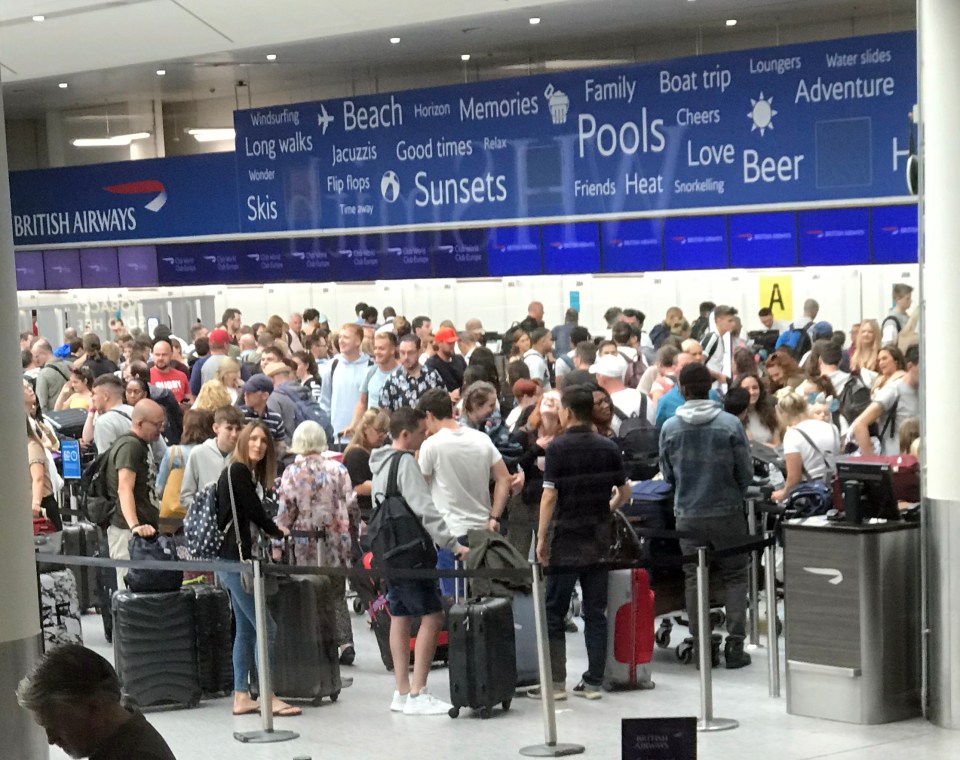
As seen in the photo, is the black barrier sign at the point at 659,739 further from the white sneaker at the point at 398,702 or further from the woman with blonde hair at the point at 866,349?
the woman with blonde hair at the point at 866,349

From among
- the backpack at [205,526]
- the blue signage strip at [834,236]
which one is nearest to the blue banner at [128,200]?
the blue signage strip at [834,236]

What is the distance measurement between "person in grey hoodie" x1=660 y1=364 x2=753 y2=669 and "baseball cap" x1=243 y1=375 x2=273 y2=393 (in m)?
3.66

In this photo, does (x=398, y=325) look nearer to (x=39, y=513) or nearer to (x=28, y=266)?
(x=39, y=513)

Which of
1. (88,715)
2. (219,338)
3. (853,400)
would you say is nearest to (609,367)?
(853,400)

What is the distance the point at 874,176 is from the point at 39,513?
331 inches

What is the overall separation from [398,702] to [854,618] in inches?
96.2

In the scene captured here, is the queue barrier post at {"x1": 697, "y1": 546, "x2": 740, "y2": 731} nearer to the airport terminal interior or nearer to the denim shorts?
the airport terminal interior

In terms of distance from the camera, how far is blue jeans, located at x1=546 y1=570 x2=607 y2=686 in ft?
24.7

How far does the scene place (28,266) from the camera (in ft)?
73.3

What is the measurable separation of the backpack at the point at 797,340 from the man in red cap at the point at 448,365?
3000mm

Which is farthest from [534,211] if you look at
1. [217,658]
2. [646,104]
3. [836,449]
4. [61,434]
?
[217,658]

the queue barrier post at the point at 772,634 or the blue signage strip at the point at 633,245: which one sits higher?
the blue signage strip at the point at 633,245

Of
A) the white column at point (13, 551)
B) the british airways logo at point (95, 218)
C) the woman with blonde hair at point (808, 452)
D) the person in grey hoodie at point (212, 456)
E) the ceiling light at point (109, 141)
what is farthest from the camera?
the ceiling light at point (109, 141)

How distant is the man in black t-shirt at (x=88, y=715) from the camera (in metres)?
3.32
